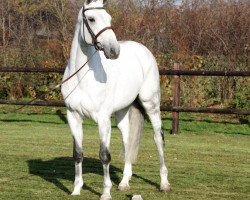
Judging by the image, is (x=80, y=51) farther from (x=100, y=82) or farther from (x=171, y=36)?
(x=171, y=36)

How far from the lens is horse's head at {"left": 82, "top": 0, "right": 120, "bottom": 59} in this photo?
21.7 ft

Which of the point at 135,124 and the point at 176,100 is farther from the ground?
the point at 135,124

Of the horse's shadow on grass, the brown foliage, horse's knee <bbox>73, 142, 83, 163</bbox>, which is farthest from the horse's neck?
the brown foliage

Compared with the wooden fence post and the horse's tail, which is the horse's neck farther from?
the wooden fence post

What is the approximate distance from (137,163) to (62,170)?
1.37 m

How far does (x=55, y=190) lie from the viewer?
7.77 metres

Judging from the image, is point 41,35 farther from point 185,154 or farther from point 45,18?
point 185,154

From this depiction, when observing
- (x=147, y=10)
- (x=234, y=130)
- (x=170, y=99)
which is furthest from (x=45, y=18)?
(x=234, y=130)

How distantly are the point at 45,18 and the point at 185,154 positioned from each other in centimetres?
1663

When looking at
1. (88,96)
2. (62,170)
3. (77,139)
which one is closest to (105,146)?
(77,139)

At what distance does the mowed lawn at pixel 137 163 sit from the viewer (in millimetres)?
7816

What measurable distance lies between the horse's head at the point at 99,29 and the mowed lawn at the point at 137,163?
173 cm

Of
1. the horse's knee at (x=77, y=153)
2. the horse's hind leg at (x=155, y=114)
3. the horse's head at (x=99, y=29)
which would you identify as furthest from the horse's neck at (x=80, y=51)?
the horse's hind leg at (x=155, y=114)

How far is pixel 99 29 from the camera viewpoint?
22.3 ft
